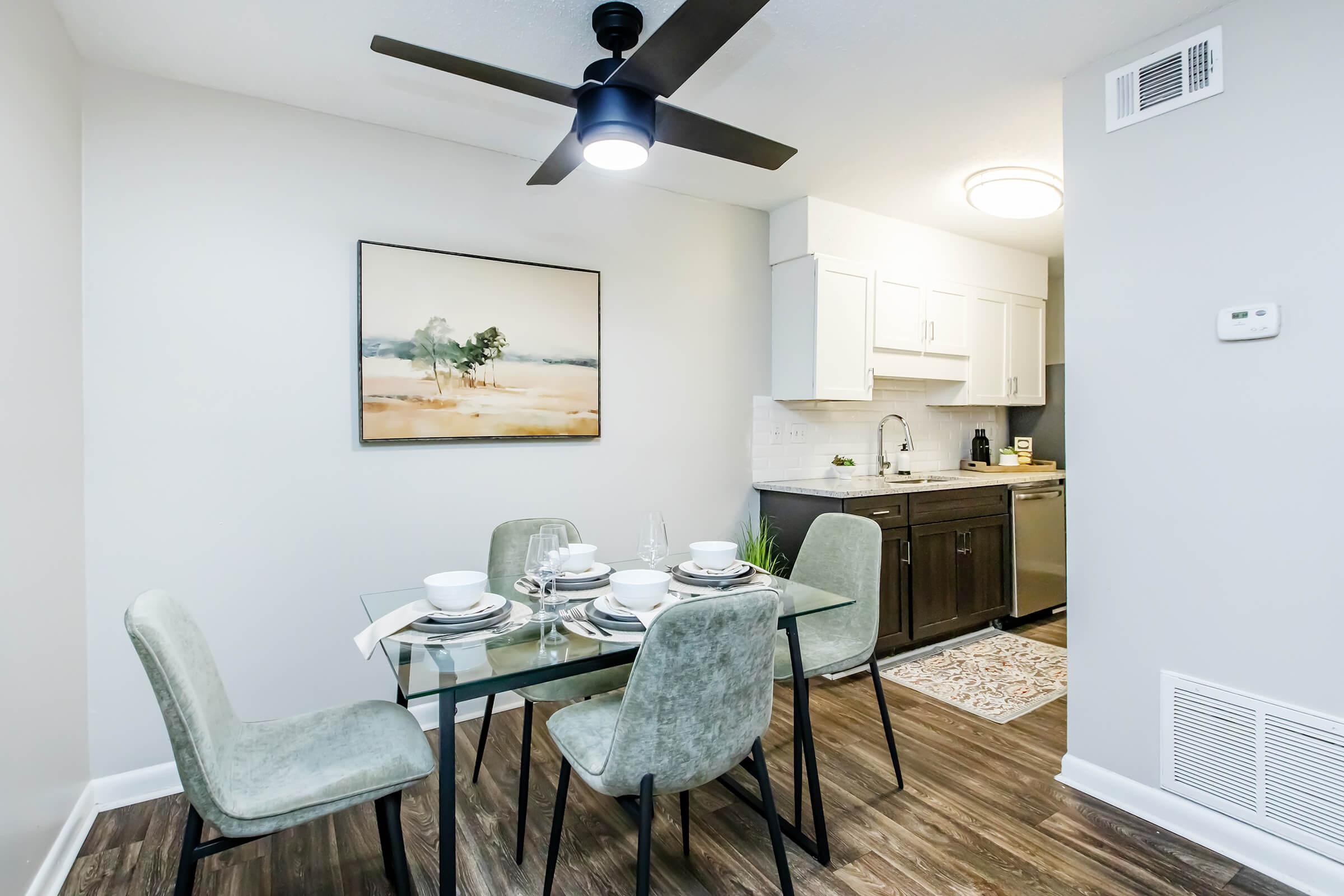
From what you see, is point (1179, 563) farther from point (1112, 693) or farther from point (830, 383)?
point (830, 383)

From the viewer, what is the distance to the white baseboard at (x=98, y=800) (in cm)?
181

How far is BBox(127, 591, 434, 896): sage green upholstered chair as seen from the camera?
1316 millimetres

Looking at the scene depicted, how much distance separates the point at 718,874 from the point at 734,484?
Answer: 2.12 meters

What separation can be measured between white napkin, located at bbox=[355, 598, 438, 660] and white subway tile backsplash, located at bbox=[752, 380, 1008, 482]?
2.34 m

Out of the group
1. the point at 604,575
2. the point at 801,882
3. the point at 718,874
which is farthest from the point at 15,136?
the point at 801,882

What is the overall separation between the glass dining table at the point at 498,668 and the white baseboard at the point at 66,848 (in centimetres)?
100

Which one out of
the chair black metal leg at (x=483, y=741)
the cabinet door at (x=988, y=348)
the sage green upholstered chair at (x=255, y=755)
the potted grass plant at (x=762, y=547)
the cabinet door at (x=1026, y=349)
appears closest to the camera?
the sage green upholstered chair at (x=255, y=755)

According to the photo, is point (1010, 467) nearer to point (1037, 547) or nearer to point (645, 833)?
point (1037, 547)

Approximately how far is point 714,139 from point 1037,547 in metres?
3.43

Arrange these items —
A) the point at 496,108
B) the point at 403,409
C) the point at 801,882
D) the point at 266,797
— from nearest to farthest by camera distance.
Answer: the point at 266,797, the point at 801,882, the point at 496,108, the point at 403,409

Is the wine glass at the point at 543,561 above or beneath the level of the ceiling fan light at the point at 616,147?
beneath

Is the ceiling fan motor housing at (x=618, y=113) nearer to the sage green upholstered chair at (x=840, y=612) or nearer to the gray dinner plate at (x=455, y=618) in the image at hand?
the gray dinner plate at (x=455, y=618)

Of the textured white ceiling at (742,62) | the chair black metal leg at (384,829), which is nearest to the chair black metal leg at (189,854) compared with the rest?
the chair black metal leg at (384,829)

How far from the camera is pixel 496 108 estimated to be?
101 inches
